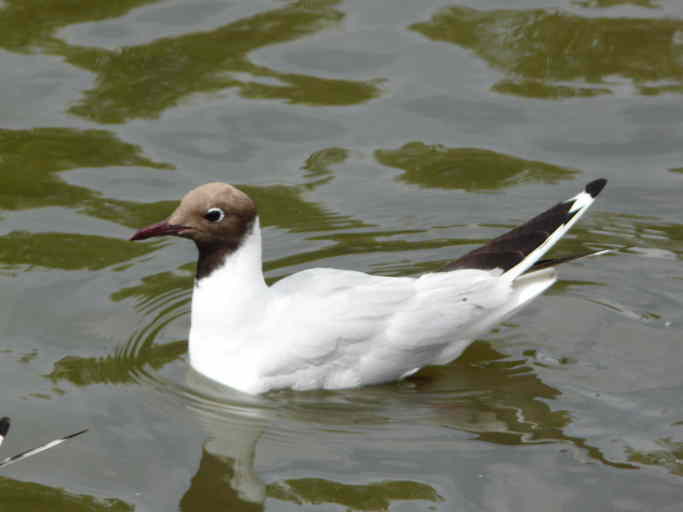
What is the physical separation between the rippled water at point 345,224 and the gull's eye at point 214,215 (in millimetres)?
935

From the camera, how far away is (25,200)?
9727 mm

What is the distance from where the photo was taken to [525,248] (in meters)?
7.92

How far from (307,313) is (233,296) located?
436mm

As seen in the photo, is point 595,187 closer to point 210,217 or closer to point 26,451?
point 210,217

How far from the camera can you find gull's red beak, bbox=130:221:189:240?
282 inches

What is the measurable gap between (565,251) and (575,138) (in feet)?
6.72

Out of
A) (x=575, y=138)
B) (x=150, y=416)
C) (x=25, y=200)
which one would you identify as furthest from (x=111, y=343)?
(x=575, y=138)

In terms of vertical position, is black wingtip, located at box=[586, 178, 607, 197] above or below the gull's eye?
below

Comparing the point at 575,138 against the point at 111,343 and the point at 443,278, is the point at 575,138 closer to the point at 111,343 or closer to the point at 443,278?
the point at 443,278

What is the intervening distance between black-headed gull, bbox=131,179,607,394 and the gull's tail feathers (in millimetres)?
139

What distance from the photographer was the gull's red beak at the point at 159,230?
7172mm

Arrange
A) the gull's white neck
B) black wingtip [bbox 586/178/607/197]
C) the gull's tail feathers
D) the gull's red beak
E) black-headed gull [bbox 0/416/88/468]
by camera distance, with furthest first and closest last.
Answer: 1. black wingtip [bbox 586/178/607/197]
2. the gull's tail feathers
3. the gull's white neck
4. the gull's red beak
5. black-headed gull [bbox 0/416/88/468]

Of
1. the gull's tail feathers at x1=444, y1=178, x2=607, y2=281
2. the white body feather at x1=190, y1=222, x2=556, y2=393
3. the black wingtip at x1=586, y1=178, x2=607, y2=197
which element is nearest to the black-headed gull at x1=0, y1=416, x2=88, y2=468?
the white body feather at x1=190, y1=222, x2=556, y2=393

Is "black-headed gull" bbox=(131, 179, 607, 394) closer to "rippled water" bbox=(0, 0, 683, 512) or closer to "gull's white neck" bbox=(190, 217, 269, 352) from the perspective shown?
"gull's white neck" bbox=(190, 217, 269, 352)
